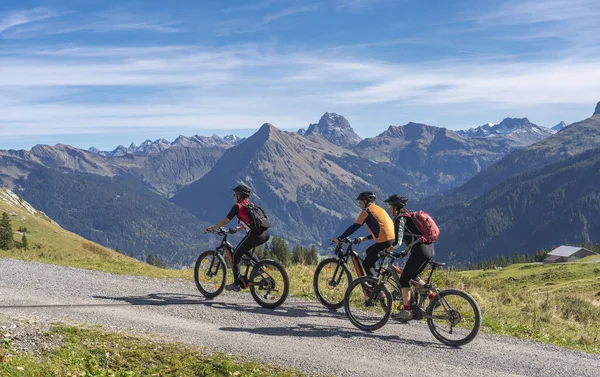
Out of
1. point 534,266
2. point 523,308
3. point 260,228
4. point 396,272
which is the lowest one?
point 534,266

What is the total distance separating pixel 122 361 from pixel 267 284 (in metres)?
6.16

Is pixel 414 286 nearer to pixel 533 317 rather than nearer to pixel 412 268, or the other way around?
pixel 412 268

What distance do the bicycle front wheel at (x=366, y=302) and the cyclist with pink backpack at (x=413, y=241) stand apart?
511 millimetres

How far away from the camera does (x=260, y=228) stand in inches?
590

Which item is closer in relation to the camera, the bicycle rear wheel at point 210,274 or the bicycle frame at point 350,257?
the bicycle frame at point 350,257

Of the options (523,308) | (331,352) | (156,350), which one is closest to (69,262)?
(156,350)

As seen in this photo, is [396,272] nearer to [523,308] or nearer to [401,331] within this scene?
[401,331]

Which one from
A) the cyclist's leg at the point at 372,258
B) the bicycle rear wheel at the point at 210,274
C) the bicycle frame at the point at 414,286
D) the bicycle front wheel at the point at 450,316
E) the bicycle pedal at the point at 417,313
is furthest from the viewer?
the bicycle rear wheel at the point at 210,274

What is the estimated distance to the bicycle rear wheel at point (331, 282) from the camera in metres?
15.6

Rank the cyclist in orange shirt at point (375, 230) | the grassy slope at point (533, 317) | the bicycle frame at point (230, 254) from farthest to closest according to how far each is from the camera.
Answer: the bicycle frame at point (230, 254)
the cyclist in orange shirt at point (375, 230)
the grassy slope at point (533, 317)

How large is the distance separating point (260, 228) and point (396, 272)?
14.6ft

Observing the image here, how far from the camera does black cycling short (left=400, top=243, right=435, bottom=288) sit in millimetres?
12336

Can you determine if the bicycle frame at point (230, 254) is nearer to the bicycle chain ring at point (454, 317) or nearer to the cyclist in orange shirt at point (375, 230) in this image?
the cyclist in orange shirt at point (375, 230)

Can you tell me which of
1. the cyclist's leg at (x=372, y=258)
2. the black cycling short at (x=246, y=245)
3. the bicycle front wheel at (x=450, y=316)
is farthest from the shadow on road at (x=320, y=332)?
the black cycling short at (x=246, y=245)
